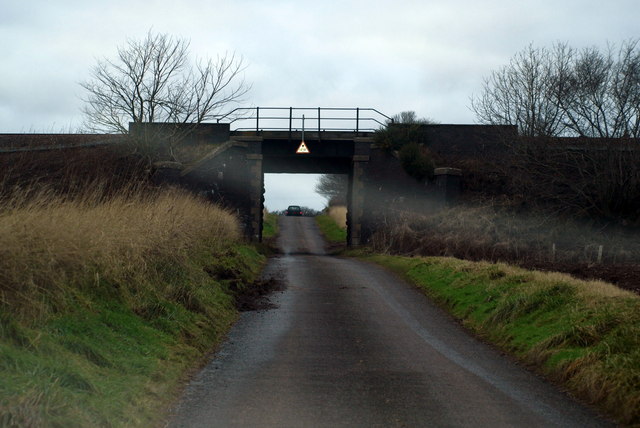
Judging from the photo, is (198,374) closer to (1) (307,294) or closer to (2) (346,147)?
(1) (307,294)

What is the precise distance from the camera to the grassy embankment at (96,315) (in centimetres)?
654

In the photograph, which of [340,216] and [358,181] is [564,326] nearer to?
[358,181]

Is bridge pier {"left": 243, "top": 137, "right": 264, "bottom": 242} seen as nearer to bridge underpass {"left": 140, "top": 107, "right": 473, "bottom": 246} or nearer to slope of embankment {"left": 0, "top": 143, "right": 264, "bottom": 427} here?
bridge underpass {"left": 140, "top": 107, "right": 473, "bottom": 246}

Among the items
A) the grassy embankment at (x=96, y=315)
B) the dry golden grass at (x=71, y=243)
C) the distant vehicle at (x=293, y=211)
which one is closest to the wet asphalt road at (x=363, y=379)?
the grassy embankment at (x=96, y=315)

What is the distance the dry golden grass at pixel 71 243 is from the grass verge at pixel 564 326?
586cm

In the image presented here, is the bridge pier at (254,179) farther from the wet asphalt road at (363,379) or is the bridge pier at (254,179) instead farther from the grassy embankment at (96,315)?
the grassy embankment at (96,315)

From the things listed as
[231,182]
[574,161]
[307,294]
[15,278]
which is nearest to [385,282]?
[307,294]

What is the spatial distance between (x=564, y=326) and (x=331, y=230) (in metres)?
46.1

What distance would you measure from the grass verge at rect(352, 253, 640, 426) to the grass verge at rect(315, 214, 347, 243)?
3340 centimetres

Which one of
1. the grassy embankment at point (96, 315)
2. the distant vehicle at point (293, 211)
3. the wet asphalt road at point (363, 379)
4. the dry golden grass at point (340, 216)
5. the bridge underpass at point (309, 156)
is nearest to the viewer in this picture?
the grassy embankment at point (96, 315)

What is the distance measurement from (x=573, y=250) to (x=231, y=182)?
1696 cm

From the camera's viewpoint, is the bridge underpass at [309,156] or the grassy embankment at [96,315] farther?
the bridge underpass at [309,156]

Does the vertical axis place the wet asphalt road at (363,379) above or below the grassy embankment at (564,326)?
below

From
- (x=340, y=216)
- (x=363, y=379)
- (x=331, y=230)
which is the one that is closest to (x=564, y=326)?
(x=363, y=379)
